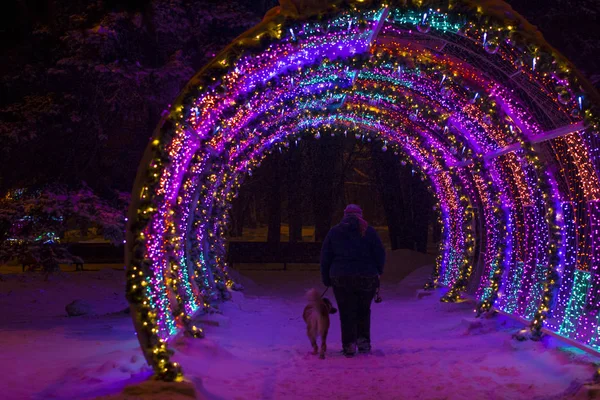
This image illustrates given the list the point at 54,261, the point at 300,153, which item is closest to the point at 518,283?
the point at 54,261

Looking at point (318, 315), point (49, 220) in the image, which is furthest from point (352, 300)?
point (49, 220)

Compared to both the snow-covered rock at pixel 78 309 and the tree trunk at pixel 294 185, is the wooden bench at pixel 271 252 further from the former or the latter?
the snow-covered rock at pixel 78 309

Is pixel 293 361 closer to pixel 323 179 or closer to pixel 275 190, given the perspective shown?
pixel 275 190

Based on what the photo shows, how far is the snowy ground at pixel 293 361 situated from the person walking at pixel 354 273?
0.33 meters

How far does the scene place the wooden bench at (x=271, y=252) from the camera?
85.5 feet

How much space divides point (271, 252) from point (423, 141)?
40.5 feet

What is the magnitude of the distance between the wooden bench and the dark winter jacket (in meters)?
17.0

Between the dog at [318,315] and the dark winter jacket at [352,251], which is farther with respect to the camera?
the dark winter jacket at [352,251]

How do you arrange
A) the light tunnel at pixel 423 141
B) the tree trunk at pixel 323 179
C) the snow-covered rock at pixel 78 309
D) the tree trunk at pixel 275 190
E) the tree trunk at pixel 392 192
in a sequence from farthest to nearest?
1. the tree trunk at pixel 323 179
2. the tree trunk at pixel 275 190
3. the tree trunk at pixel 392 192
4. the snow-covered rock at pixel 78 309
5. the light tunnel at pixel 423 141

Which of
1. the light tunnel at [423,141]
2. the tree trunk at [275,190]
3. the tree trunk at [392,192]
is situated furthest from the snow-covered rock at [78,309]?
the tree trunk at [392,192]

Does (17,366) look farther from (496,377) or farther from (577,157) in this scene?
(577,157)

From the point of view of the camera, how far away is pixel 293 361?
29.0ft

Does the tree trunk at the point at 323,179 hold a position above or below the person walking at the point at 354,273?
above

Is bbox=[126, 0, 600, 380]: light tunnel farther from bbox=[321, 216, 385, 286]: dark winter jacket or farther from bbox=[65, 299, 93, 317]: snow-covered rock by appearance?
bbox=[65, 299, 93, 317]: snow-covered rock
